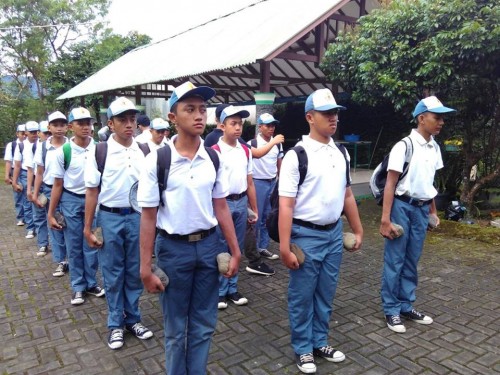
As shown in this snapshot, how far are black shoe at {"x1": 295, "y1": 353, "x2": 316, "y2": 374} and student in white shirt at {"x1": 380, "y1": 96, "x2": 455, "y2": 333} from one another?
39.7 inches

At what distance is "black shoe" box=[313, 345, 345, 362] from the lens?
3.18 metres

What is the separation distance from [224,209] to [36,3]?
2928 cm

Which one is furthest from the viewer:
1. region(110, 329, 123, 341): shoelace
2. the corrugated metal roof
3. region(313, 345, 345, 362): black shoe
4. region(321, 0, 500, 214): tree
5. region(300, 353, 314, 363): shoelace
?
the corrugated metal roof

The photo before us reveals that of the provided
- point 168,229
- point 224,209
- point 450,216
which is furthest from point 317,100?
point 450,216

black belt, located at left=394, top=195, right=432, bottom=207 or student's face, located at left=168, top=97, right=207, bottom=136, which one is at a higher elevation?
student's face, located at left=168, top=97, right=207, bottom=136

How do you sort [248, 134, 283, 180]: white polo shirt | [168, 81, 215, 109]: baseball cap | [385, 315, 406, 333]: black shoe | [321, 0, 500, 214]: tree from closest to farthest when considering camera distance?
[168, 81, 215, 109]: baseball cap < [385, 315, 406, 333]: black shoe < [248, 134, 283, 180]: white polo shirt < [321, 0, 500, 214]: tree

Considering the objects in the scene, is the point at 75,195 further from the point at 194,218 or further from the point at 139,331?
the point at 194,218

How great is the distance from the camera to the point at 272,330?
3709 millimetres

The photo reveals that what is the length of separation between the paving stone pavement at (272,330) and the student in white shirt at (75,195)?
1.07 feet

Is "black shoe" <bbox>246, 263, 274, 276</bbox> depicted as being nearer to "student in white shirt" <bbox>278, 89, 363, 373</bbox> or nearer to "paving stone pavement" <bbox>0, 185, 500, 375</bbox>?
"paving stone pavement" <bbox>0, 185, 500, 375</bbox>

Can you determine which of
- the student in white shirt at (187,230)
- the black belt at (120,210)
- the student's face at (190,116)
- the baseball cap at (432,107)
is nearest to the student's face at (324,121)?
the student in white shirt at (187,230)

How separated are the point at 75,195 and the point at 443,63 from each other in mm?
5728

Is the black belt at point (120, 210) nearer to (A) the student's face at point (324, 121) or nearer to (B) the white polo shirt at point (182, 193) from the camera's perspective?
(B) the white polo shirt at point (182, 193)

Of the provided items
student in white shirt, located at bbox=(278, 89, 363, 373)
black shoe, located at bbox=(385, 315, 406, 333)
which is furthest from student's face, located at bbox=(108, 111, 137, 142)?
black shoe, located at bbox=(385, 315, 406, 333)
